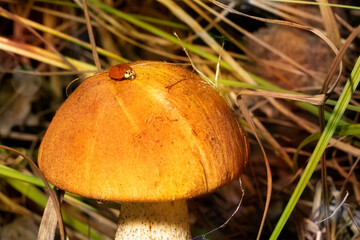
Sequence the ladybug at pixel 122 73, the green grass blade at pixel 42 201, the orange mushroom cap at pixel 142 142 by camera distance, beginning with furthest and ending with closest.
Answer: the green grass blade at pixel 42 201, the ladybug at pixel 122 73, the orange mushroom cap at pixel 142 142

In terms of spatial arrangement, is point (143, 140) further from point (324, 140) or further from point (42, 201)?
point (42, 201)

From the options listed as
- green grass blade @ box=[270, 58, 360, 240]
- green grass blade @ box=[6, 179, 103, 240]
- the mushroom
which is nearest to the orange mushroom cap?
the mushroom

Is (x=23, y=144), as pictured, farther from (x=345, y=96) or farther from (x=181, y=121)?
(x=345, y=96)

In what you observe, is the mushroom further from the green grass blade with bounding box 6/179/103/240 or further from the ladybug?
the green grass blade with bounding box 6/179/103/240

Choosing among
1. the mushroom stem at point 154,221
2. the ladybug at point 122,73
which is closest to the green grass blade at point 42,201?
the mushroom stem at point 154,221

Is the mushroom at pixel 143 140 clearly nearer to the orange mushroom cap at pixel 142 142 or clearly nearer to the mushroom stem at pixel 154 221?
the orange mushroom cap at pixel 142 142

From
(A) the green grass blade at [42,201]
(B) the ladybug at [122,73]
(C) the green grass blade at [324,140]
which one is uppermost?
(B) the ladybug at [122,73]

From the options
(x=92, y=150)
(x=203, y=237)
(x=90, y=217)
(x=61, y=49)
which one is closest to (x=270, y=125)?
(x=203, y=237)
